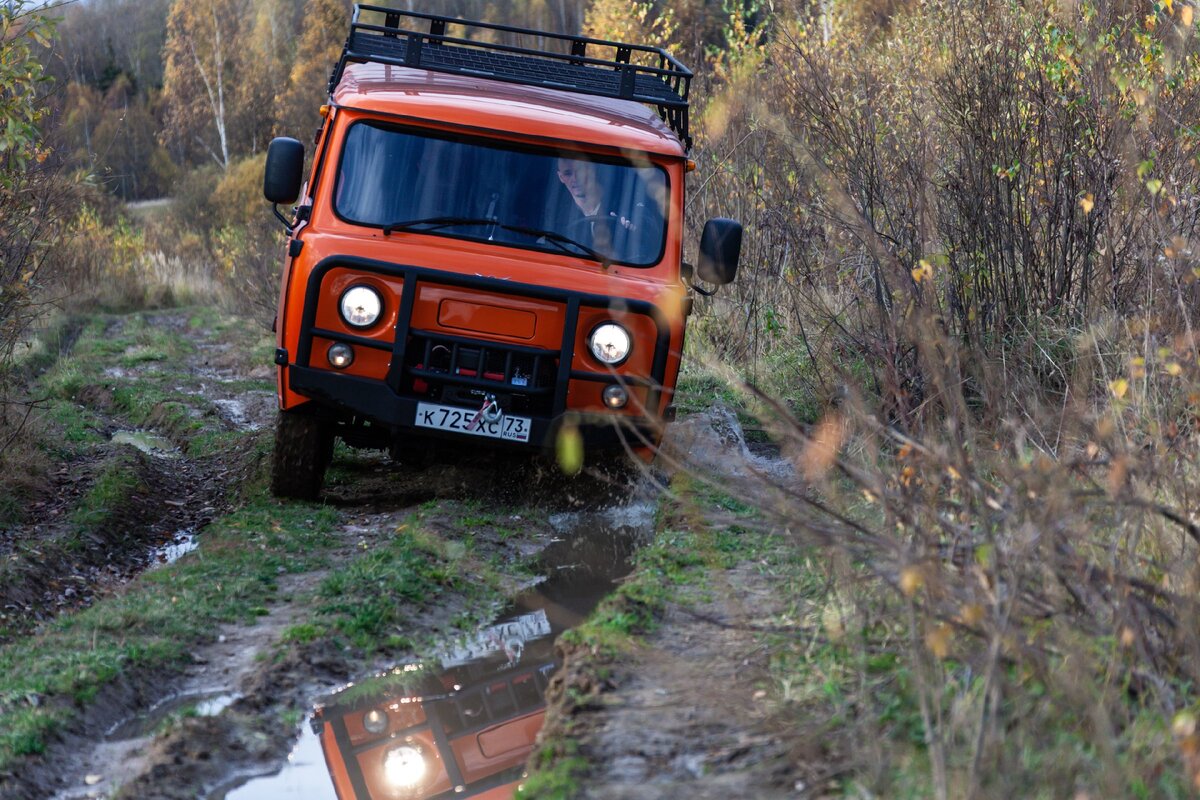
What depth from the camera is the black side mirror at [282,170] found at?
23.0 ft

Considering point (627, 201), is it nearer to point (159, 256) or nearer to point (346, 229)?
point (346, 229)

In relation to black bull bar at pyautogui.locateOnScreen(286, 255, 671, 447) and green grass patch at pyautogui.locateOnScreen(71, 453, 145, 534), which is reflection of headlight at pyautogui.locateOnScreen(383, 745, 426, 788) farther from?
green grass patch at pyautogui.locateOnScreen(71, 453, 145, 534)

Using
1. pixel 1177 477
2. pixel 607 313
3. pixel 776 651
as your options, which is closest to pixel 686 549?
pixel 607 313

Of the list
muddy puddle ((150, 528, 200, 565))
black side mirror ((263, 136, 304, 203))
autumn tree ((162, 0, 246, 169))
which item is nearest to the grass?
muddy puddle ((150, 528, 200, 565))

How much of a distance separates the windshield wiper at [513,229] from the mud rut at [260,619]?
48.4 inches

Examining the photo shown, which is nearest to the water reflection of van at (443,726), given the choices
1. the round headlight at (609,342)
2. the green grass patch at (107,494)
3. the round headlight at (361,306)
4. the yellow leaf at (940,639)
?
the yellow leaf at (940,639)

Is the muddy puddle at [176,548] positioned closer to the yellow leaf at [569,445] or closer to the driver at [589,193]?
the yellow leaf at [569,445]

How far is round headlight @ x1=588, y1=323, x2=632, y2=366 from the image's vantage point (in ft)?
22.6

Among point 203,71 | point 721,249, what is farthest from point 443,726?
point 203,71

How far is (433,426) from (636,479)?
1.70 metres

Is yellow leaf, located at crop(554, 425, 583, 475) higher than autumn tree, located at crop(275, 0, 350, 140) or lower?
lower

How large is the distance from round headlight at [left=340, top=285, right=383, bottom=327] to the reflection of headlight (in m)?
2.82

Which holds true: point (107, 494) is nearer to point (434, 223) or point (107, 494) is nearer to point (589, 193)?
point (434, 223)

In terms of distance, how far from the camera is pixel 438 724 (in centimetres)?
464
